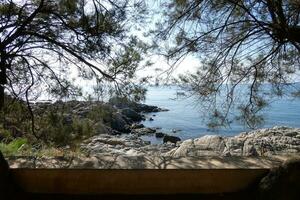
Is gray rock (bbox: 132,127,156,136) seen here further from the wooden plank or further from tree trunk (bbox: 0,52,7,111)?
the wooden plank

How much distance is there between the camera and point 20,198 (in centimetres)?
395

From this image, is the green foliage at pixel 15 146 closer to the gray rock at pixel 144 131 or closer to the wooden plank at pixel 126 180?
the wooden plank at pixel 126 180

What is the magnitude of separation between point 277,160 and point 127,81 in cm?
215

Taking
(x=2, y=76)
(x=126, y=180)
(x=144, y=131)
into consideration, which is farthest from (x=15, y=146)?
(x=144, y=131)

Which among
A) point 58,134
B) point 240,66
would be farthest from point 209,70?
point 58,134

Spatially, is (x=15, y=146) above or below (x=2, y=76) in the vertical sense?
below

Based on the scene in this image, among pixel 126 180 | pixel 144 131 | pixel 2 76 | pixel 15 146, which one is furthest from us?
pixel 144 131

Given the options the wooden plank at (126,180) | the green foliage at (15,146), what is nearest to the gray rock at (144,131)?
→ the green foliage at (15,146)

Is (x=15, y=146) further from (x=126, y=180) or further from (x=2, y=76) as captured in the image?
(x=126, y=180)

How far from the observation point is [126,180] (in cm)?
408

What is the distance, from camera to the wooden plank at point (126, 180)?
405 centimetres

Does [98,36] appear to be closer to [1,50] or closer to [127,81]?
[127,81]

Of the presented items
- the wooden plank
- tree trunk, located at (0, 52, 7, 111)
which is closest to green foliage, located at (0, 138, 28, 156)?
tree trunk, located at (0, 52, 7, 111)

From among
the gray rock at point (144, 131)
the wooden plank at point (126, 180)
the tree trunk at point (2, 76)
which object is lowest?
the gray rock at point (144, 131)
